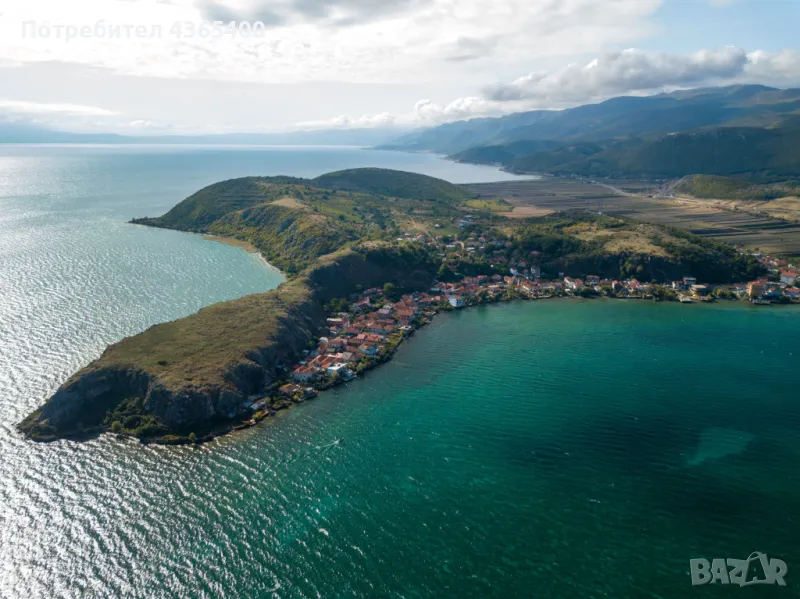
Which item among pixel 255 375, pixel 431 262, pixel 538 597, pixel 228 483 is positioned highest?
pixel 431 262

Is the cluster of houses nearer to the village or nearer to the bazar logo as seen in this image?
the village

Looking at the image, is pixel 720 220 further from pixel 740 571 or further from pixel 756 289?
pixel 740 571

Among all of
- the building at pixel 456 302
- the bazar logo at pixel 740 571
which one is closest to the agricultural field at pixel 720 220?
the building at pixel 456 302

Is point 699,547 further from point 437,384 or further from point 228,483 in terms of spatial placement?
point 228,483

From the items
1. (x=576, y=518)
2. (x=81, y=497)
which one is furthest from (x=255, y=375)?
(x=576, y=518)

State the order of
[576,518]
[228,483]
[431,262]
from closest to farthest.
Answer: [576,518] < [228,483] < [431,262]

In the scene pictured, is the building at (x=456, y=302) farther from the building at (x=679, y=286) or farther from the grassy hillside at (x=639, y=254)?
the building at (x=679, y=286)
